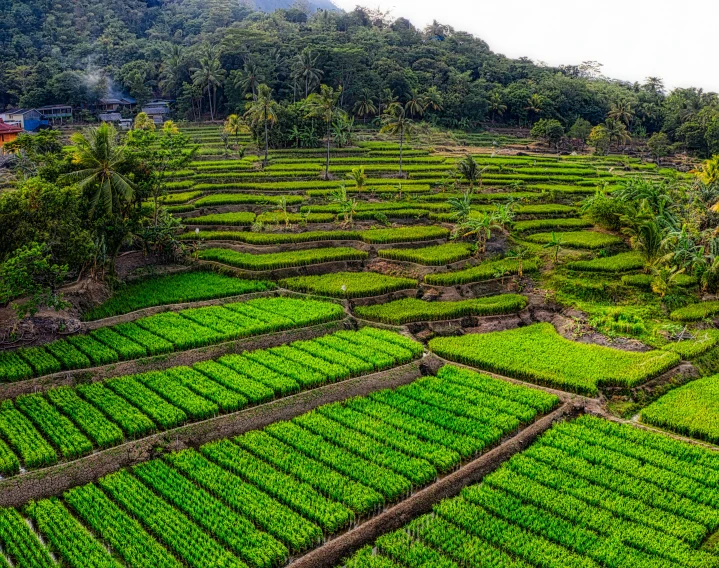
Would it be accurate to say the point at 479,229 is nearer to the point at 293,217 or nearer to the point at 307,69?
the point at 293,217

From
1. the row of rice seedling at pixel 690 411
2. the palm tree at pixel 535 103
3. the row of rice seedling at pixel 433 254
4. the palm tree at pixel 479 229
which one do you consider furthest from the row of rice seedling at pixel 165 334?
the palm tree at pixel 535 103

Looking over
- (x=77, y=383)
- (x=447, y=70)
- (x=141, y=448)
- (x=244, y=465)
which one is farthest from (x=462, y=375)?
(x=447, y=70)

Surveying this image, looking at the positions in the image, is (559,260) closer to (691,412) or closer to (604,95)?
(691,412)

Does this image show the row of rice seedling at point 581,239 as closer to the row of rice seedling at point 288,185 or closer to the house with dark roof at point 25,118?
the row of rice seedling at point 288,185

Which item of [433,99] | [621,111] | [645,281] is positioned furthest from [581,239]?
[621,111]

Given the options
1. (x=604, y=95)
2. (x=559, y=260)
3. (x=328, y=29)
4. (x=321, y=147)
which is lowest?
(x=559, y=260)
